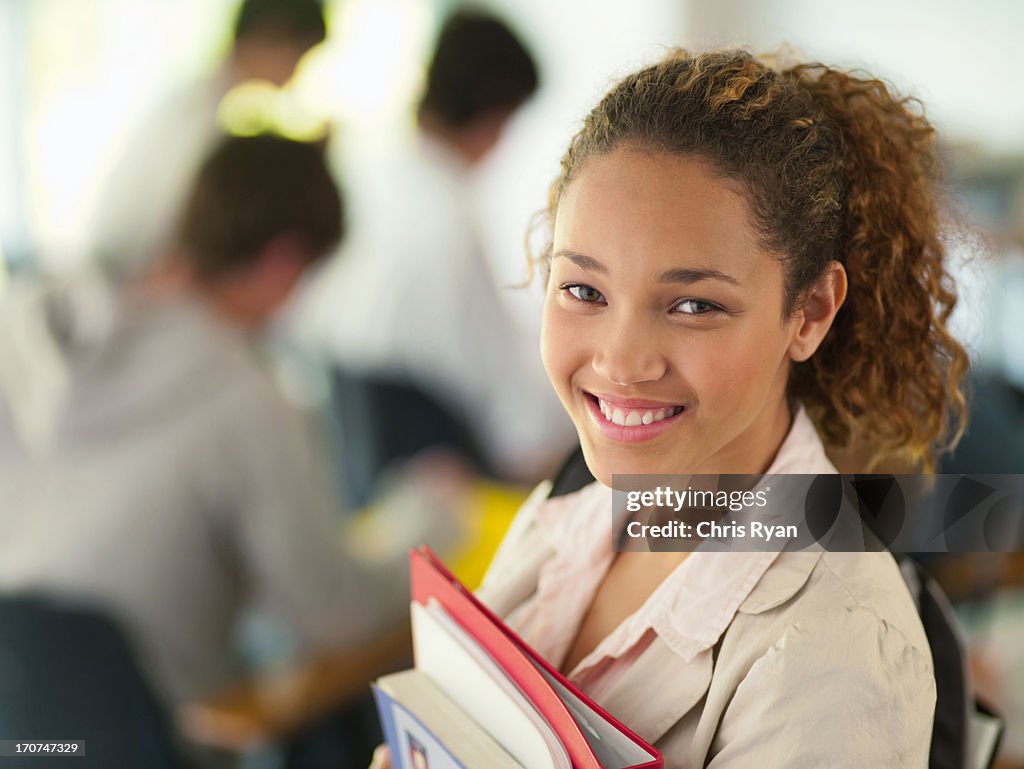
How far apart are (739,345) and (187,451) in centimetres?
134

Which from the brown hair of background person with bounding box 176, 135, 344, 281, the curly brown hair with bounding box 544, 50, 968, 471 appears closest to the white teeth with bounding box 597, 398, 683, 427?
the curly brown hair with bounding box 544, 50, 968, 471

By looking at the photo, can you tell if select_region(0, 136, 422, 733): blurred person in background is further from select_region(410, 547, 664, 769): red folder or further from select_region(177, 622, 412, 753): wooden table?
select_region(410, 547, 664, 769): red folder

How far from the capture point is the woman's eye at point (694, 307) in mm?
624

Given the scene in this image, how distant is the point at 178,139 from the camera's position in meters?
2.46

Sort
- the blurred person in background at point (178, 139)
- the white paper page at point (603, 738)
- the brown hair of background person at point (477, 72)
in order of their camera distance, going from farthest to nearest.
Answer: the brown hair of background person at point (477, 72) → the blurred person in background at point (178, 139) → the white paper page at point (603, 738)

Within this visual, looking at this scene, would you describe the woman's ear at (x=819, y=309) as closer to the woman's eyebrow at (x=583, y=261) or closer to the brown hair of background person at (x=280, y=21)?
the woman's eyebrow at (x=583, y=261)

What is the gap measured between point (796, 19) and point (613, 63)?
134 inches

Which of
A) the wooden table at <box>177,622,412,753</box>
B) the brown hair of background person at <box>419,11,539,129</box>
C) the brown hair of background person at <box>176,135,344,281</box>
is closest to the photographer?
the wooden table at <box>177,622,412,753</box>

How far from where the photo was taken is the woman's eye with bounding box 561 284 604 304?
2.13 feet

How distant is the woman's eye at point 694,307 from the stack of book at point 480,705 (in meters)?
0.22

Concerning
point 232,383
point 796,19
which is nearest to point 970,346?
point 232,383

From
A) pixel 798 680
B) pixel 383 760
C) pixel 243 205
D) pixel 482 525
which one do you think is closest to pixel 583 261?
pixel 798 680

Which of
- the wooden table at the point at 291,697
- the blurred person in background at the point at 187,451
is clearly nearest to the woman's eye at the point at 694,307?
the wooden table at the point at 291,697

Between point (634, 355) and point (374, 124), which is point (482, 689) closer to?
point (634, 355)
